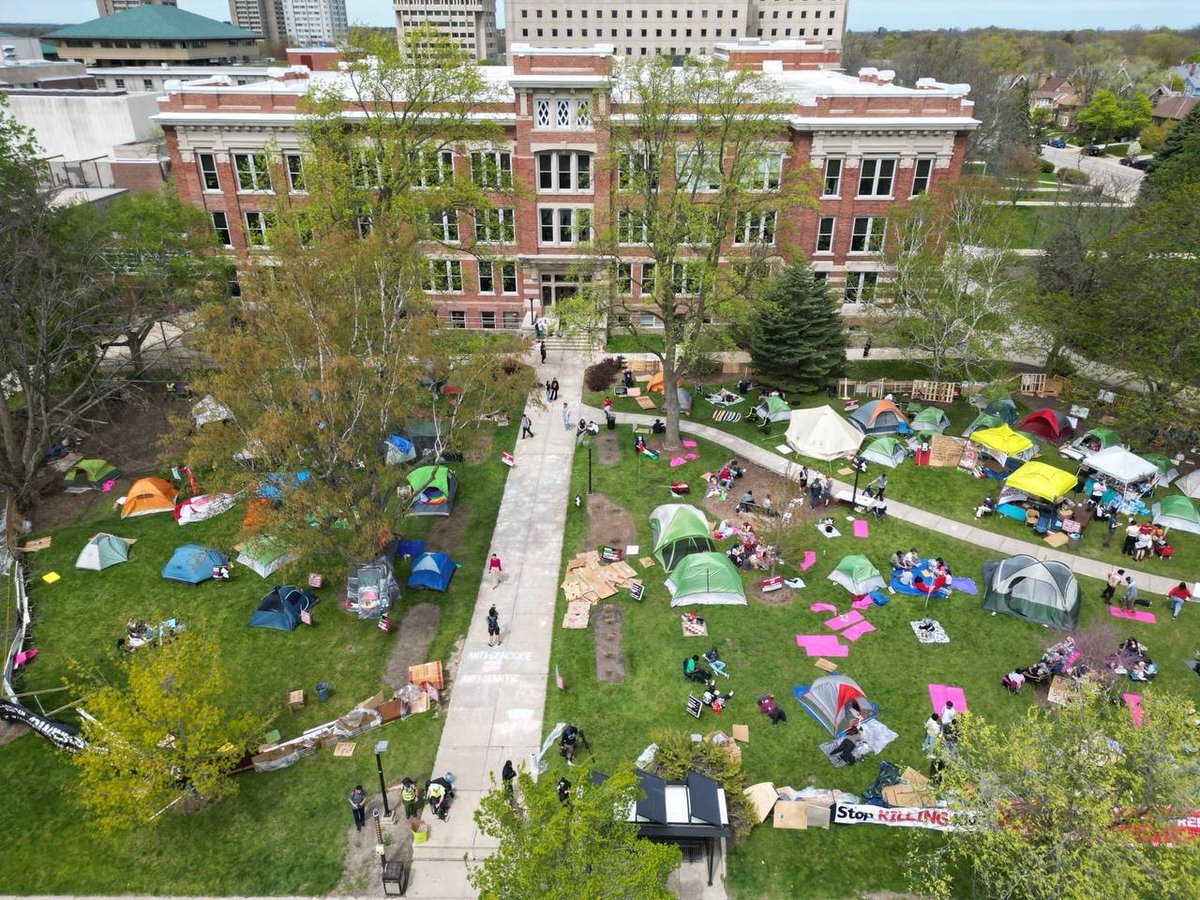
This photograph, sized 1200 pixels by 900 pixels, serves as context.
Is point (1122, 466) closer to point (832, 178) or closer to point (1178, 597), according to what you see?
point (1178, 597)

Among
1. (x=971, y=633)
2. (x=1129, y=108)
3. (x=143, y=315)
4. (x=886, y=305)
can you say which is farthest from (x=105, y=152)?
(x=1129, y=108)

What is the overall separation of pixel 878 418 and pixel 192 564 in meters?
28.9

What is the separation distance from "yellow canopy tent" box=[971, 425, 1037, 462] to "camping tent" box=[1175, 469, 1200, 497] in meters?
5.34

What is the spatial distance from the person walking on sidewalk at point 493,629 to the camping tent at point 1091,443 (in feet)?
85.8

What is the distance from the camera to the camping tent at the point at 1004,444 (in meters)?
31.2

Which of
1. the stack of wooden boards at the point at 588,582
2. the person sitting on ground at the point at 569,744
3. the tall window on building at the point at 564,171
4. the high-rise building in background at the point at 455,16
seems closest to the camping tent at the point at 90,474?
the stack of wooden boards at the point at 588,582

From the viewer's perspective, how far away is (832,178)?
42594 mm

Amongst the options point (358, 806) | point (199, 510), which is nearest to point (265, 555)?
point (199, 510)

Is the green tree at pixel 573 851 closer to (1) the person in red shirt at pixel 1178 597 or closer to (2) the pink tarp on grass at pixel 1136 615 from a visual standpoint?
(2) the pink tarp on grass at pixel 1136 615

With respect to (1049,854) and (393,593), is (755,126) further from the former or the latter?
(1049,854)

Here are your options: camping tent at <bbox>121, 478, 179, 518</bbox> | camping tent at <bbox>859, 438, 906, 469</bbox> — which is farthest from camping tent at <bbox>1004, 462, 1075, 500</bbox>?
camping tent at <bbox>121, 478, 179, 518</bbox>

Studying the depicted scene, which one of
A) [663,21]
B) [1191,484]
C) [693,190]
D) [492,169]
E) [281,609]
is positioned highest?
[663,21]

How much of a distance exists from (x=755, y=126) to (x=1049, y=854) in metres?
26.7

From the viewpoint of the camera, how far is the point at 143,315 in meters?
37.0
